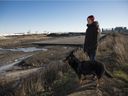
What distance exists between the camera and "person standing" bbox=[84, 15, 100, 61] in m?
9.33

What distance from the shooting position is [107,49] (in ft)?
60.6

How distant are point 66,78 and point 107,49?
803 centimetres

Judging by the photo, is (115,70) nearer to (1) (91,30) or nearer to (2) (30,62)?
(1) (91,30)

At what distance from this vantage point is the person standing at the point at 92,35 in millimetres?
9334

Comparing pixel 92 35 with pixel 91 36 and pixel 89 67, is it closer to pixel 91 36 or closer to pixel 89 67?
pixel 91 36

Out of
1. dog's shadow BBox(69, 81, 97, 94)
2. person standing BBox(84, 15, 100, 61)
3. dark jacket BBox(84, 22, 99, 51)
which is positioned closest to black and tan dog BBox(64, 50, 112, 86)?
dog's shadow BBox(69, 81, 97, 94)

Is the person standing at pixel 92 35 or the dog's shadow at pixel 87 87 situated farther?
the person standing at pixel 92 35

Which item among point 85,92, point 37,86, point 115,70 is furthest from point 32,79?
point 115,70

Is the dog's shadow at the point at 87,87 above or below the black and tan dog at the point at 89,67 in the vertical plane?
below

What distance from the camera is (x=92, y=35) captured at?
9523 millimetres

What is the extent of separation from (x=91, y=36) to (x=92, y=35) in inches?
2.2

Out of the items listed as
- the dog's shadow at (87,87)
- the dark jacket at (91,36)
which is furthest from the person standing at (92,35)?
Answer: the dog's shadow at (87,87)

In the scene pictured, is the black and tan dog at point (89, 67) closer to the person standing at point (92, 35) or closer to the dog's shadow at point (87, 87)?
the dog's shadow at point (87, 87)

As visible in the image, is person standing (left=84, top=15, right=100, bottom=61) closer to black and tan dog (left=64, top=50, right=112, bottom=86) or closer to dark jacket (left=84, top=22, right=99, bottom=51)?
dark jacket (left=84, top=22, right=99, bottom=51)
